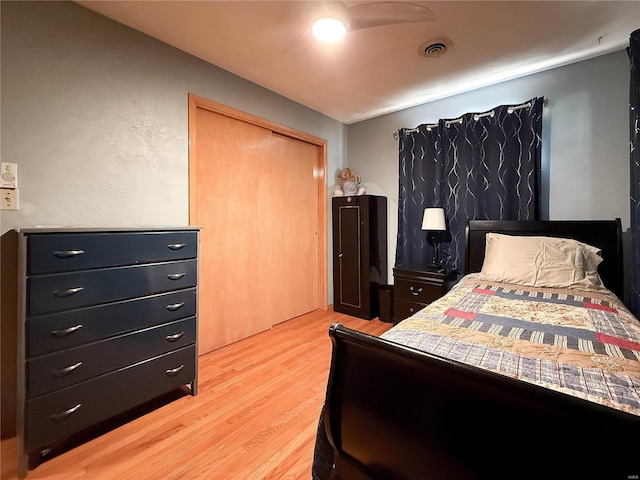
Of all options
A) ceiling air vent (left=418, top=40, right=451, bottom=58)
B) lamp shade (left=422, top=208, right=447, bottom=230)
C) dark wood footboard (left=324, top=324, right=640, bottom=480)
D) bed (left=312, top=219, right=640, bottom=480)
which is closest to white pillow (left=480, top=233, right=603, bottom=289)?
bed (left=312, top=219, right=640, bottom=480)

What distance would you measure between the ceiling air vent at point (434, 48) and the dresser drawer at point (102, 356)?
2606 millimetres

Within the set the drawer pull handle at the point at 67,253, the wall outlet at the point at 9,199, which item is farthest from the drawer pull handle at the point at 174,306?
the wall outlet at the point at 9,199

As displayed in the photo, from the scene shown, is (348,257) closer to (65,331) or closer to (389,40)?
(389,40)

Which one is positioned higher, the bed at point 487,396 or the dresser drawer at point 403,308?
the bed at point 487,396

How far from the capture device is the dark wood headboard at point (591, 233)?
216 centimetres

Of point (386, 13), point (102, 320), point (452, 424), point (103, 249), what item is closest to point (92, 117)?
point (103, 249)

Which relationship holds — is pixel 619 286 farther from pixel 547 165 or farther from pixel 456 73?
pixel 456 73

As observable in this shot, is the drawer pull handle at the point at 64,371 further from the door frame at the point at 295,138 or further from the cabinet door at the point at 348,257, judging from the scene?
the cabinet door at the point at 348,257

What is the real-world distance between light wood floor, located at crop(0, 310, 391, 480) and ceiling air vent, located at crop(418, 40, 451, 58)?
8.49ft

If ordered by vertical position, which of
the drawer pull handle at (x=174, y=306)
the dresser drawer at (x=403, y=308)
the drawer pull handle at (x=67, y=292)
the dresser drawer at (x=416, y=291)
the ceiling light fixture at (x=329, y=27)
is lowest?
the dresser drawer at (x=403, y=308)

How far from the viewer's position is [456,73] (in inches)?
102

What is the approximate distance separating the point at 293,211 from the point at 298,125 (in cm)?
98

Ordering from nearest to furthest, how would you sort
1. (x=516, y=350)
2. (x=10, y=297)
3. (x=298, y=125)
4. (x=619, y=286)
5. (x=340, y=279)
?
(x=516, y=350)
(x=10, y=297)
(x=619, y=286)
(x=298, y=125)
(x=340, y=279)

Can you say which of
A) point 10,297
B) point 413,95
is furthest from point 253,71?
point 10,297
